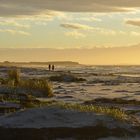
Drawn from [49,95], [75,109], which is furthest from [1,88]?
[75,109]

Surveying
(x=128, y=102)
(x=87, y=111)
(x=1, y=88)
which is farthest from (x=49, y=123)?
(x=1, y=88)

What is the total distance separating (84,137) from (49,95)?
17504 mm

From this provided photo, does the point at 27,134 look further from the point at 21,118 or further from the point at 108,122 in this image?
the point at 108,122

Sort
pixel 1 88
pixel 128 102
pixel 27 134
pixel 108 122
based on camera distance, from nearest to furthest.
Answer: pixel 27 134 → pixel 108 122 → pixel 128 102 → pixel 1 88

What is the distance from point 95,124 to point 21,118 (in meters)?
1.82

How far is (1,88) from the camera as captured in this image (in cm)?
2709

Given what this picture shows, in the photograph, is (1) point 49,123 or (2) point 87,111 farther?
(2) point 87,111

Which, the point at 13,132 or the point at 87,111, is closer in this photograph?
the point at 13,132

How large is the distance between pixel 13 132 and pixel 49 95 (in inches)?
692

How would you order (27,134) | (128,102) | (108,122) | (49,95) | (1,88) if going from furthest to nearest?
(49,95) < (1,88) < (128,102) < (108,122) < (27,134)

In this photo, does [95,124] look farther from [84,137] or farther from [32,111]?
[32,111]

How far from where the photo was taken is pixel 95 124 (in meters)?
12.7

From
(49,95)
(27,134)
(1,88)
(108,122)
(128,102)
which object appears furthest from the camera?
(49,95)

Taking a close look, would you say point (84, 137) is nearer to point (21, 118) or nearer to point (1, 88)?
point (21, 118)
